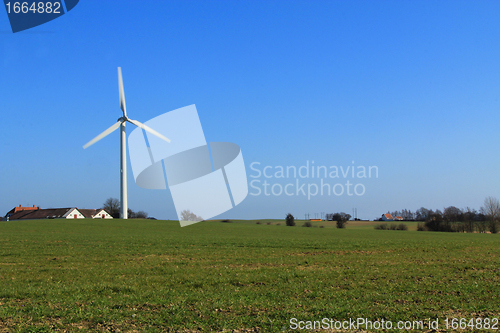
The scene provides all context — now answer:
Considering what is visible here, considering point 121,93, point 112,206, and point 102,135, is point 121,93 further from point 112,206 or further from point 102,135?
point 112,206

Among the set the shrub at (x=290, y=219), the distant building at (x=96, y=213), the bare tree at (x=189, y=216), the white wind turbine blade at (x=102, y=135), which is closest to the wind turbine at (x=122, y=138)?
the white wind turbine blade at (x=102, y=135)

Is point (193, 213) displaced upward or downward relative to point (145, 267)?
upward

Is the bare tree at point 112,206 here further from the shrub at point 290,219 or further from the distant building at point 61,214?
the shrub at point 290,219

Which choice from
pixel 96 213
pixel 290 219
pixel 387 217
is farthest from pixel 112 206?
pixel 387 217

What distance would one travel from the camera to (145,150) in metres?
29.7

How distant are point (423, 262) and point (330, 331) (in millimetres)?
15311

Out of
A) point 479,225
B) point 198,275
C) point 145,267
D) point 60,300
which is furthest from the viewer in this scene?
point 479,225

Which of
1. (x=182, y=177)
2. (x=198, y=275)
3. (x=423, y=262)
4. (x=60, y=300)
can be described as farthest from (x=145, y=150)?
(x=423, y=262)

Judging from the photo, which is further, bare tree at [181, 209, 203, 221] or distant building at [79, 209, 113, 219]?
distant building at [79, 209, 113, 219]

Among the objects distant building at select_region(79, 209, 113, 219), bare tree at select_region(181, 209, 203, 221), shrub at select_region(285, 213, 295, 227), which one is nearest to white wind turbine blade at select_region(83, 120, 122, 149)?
bare tree at select_region(181, 209, 203, 221)

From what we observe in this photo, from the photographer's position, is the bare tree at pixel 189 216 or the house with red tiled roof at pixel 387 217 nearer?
the bare tree at pixel 189 216

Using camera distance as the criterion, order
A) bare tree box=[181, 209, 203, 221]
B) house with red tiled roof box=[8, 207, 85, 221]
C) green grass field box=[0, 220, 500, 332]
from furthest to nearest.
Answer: house with red tiled roof box=[8, 207, 85, 221] < bare tree box=[181, 209, 203, 221] < green grass field box=[0, 220, 500, 332]

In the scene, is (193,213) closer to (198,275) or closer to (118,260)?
(118,260)

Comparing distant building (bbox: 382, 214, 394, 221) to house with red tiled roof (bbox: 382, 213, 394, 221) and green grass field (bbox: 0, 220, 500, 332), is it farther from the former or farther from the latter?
green grass field (bbox: 0, 220, 500, 332)
